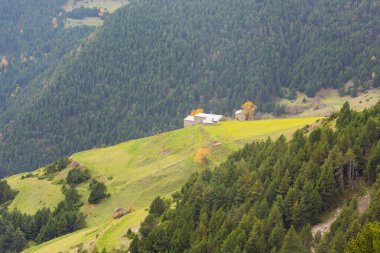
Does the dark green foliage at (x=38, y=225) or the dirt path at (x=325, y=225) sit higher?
the dirt path at (x=325, y=225)

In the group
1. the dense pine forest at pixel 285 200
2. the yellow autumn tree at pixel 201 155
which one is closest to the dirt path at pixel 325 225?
the dense pine forest at pixel 285 200

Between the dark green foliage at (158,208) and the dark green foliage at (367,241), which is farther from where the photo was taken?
the dark green foliage at (158,208)

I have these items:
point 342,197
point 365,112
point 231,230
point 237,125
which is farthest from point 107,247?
point 237,125

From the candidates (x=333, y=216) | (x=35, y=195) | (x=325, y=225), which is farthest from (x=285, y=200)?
(x=35, y=195)

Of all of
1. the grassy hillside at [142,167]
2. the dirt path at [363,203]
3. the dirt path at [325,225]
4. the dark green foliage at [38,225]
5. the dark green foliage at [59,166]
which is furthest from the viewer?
the dark green foliage at [59,166]

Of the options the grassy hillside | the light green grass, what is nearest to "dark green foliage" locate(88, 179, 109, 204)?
the grassy hillside

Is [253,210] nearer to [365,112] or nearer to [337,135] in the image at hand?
[337,135]

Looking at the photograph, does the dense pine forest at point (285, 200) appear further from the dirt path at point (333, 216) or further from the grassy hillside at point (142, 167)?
the grassy hillside at point (142, 167)
